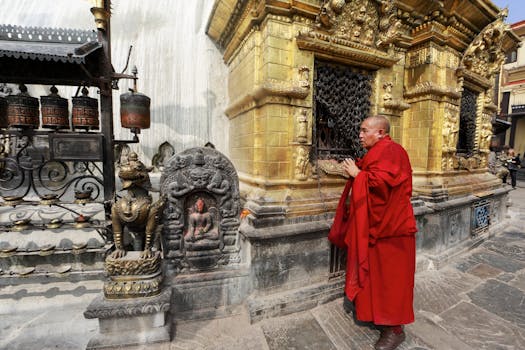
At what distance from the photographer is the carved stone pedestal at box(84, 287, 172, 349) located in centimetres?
255

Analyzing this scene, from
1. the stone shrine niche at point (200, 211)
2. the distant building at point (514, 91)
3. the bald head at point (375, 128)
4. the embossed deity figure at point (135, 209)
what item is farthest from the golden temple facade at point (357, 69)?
the distant building at point (514, 91)

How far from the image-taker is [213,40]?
19.6 feet

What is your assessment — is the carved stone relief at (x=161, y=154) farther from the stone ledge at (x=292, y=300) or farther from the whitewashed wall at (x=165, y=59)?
the stone ledge at (x=292, y=300)

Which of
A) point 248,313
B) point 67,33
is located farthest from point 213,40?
point 248,313

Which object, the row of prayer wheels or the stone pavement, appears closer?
the stone pavement

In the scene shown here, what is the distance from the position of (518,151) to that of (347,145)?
90.7 ft

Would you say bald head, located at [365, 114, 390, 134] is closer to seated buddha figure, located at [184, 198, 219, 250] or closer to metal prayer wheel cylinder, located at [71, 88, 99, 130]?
seated buddha figure, located at [184, 198, 219, 250]

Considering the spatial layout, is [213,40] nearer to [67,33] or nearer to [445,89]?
[67,33]

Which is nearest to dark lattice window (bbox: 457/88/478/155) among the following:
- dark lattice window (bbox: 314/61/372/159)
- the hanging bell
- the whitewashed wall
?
dark lattice window (bbox: 314/61/372/159)

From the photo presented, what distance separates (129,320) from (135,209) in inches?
48.0

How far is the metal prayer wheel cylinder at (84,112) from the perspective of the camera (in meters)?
3.30

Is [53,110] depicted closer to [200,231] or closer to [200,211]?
[200,211]

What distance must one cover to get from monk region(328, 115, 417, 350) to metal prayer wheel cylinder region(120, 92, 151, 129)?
309 cm

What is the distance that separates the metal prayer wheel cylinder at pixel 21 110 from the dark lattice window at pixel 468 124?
27.4ft
